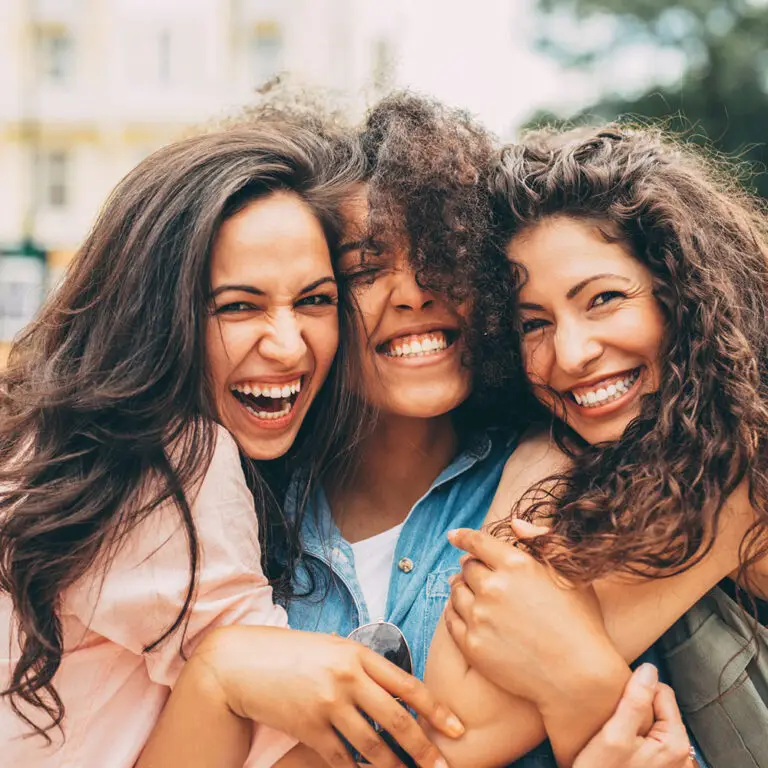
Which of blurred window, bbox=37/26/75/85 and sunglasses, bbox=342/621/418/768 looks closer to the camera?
sunglasses, bbox=342/621/418/768

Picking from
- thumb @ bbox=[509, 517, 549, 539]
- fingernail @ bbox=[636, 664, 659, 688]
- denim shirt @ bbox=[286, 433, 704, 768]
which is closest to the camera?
fingernail @ bbox=[636, 664, 659, 688]

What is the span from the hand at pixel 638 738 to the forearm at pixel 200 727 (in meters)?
0.81

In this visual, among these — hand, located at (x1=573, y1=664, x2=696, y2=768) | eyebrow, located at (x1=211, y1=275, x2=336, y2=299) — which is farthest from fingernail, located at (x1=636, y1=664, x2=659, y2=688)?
eyebrow, located at (x1=211, y1=275, x2=336, y2=299)

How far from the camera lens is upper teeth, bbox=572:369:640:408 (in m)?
2.55

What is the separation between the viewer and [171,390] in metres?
2.43

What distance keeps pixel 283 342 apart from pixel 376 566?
2.42 ft

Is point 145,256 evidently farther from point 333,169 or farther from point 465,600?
point 465,600

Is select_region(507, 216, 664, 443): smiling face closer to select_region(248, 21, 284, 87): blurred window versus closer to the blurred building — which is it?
the blurred building

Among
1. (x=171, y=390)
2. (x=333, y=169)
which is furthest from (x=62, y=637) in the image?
(x=333, y=169)

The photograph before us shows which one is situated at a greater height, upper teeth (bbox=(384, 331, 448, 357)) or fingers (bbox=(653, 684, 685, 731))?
upper teeth (bbox=(384, 331, 448, 357))

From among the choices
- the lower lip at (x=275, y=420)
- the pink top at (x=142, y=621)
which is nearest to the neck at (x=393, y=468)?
the lower lip at (x=275, y=420)

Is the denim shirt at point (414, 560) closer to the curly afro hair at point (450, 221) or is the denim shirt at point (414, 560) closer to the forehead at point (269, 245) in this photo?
the curly afro hair at point (450, 221)

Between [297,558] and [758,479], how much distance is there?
4.22 feet

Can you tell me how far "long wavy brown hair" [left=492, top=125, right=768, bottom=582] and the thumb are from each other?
0.08 feet
